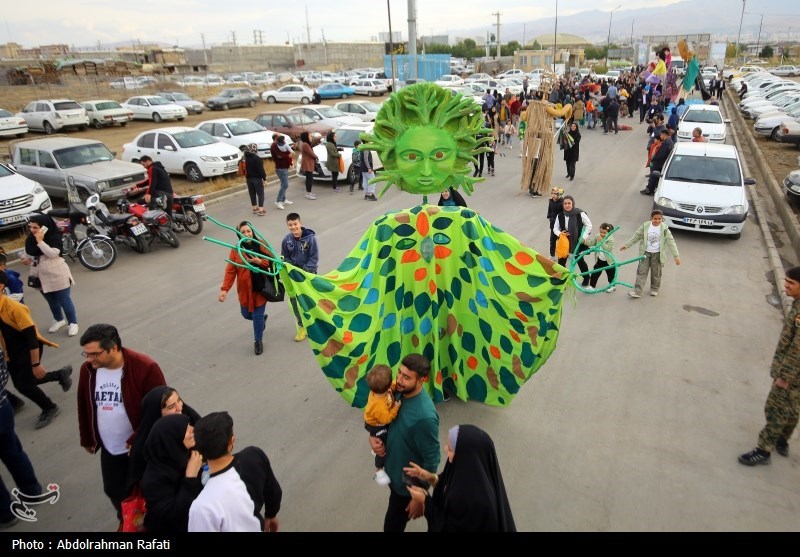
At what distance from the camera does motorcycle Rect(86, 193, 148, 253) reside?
10070 millimetres

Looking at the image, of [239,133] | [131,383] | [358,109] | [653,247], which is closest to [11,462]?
[131,383]

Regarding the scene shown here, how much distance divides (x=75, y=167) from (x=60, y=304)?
7.22 meters

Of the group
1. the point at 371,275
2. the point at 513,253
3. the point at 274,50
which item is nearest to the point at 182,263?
the point at 371,275

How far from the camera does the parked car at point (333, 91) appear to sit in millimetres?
38344

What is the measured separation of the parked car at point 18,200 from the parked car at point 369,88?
31.0 meters

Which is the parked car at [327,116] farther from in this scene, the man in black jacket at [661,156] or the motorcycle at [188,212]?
the man in black jacket at [661,156]

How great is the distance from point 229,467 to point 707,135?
1893cm

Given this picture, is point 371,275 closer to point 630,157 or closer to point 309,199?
point 309,199

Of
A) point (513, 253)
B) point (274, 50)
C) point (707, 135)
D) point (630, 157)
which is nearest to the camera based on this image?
point (513, 253)

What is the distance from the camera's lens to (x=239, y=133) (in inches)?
712

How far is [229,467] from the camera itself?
2758 mm

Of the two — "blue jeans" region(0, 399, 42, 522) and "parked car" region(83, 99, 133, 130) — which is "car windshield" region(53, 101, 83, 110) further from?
"blue jeans" region(0, 399, 42, 522)

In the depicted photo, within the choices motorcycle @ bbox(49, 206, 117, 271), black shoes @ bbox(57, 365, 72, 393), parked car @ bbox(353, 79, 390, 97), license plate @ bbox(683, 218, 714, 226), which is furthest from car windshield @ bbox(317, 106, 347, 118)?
black shoes @ bbox(57, 365, 72, 393)

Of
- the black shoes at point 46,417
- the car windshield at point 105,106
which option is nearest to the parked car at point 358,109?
the car windshield at point 105,106
